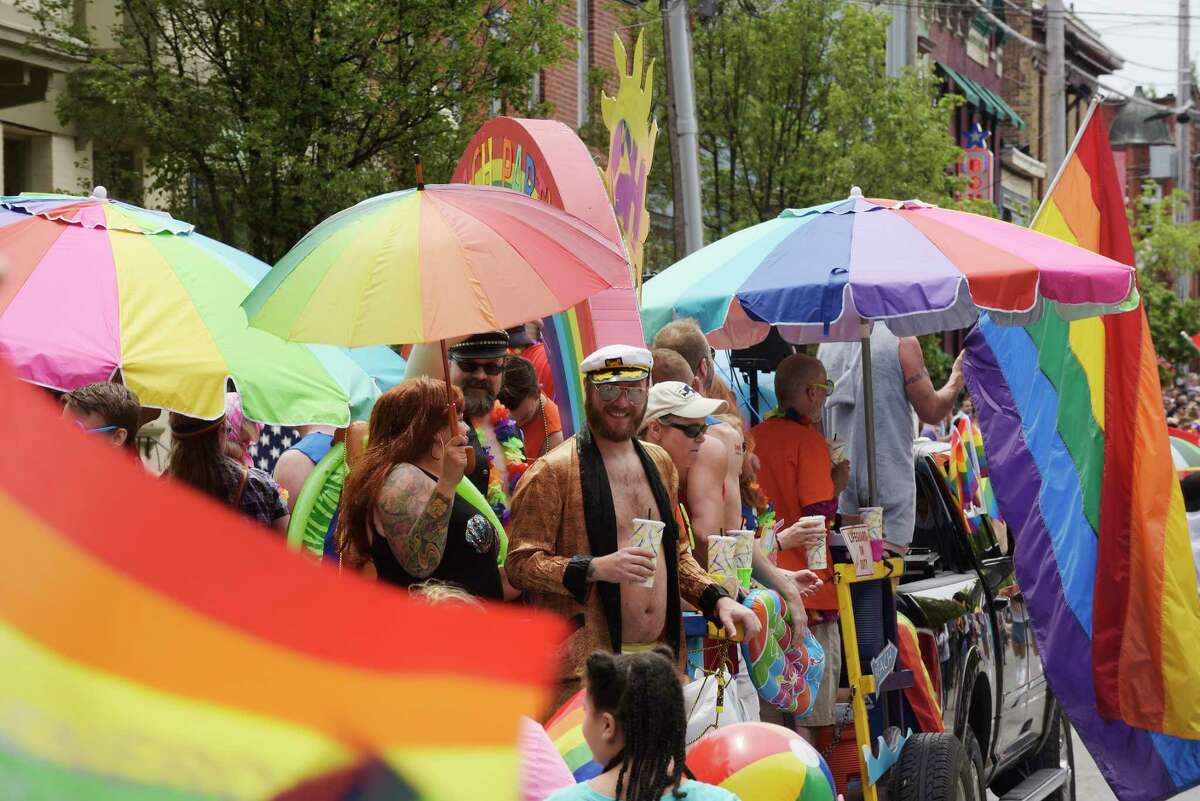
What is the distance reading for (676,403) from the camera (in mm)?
5957

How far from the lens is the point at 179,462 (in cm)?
584

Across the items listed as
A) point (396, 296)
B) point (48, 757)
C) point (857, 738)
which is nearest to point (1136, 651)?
point (857, 738)

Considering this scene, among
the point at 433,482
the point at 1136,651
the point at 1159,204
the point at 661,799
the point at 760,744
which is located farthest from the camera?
the point at 1159,204

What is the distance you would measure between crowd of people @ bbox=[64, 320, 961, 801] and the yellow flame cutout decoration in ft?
4.51

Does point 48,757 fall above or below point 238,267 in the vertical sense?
below

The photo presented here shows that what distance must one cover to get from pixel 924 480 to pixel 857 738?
1787 millimetres

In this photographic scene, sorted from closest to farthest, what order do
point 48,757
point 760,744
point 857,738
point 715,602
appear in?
point 48,757
point 760,744
point 715,602
point 857,738

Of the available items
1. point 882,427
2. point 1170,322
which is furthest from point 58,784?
point 1170,322

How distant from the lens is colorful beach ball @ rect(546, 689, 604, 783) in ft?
14.5

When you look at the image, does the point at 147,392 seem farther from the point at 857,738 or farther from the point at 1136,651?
the point at 1136,651

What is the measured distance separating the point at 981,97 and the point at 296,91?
36415mm

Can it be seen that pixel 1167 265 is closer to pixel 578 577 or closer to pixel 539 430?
pixel 539 430

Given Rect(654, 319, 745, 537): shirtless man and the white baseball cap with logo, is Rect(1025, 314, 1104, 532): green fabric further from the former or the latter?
the white baseball cap with logo

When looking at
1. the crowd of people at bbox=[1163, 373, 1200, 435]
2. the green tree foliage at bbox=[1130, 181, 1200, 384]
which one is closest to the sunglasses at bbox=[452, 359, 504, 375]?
the crowd of people at bbox=[1163, 373, 1200, 435]
